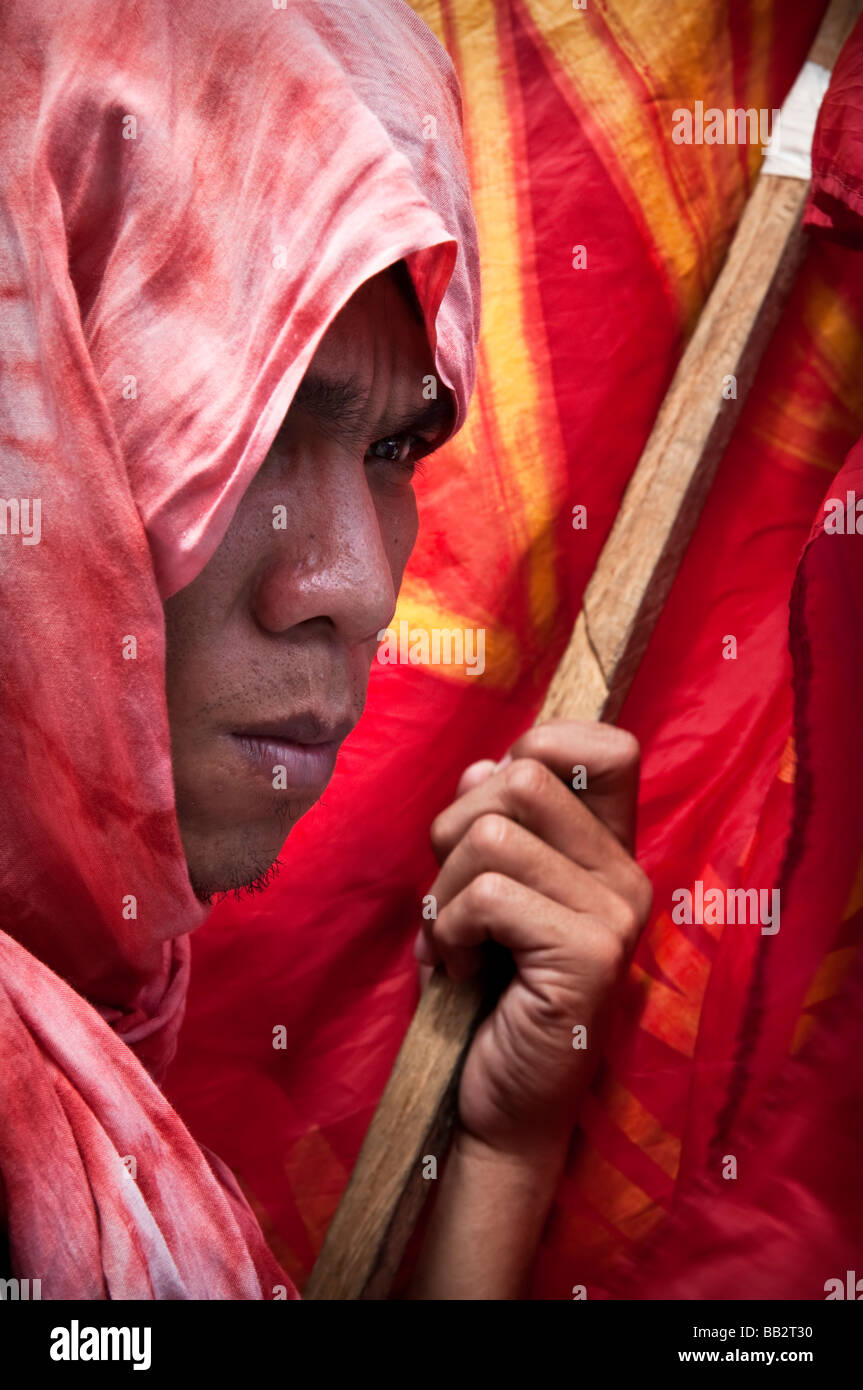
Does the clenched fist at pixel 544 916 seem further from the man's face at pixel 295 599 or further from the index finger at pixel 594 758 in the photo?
the man's face at pixel 295 599

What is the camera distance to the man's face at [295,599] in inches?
25.6

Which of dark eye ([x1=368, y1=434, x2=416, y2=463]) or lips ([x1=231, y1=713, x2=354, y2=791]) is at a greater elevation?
dark eye ([x1=368, y1=434, x2=416, y2=463])

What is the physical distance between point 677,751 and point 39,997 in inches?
21.2

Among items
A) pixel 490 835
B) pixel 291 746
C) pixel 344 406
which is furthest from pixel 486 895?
pixel 344 406

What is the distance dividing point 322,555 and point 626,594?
1.03 ft

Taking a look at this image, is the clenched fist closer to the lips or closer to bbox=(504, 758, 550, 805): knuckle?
bbox=(504, 758, 550, 805): knuckle

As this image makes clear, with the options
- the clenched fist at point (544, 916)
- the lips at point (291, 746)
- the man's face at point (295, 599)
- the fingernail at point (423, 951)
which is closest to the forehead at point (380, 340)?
the man's face at point (295, 599)

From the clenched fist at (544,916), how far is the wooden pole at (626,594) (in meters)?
0.03

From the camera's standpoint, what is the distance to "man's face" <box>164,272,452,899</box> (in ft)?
2.13

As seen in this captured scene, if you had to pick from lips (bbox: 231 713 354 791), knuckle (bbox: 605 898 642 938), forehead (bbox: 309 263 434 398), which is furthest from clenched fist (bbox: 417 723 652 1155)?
forehead (bbox: 309 263 434 398)

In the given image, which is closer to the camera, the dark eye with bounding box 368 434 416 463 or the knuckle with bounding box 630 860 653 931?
the dark eye with bounding box 368 434 416 463

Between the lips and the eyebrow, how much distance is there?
0.54 feet

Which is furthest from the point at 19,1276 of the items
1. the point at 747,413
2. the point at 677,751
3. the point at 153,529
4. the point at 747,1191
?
the point at 747,413

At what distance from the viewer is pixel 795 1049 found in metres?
0.80
